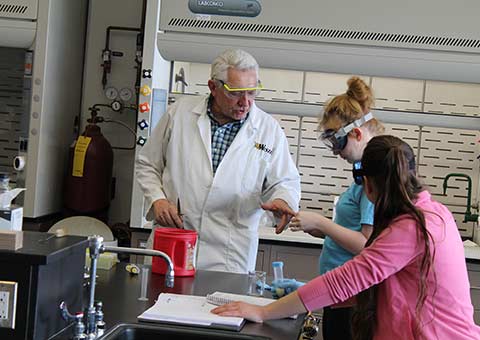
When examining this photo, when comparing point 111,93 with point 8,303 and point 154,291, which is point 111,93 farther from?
point 8,303

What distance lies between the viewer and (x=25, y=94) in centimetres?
349

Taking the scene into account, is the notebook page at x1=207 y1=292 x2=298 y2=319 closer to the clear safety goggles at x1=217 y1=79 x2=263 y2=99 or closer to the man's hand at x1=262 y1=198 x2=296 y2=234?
the man's hand at x1=262 y1=198 x2=296 y2=234

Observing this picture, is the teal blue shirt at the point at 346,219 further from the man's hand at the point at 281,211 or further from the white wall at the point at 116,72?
the white wall at the point at 116,72

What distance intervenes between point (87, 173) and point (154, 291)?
1956mm

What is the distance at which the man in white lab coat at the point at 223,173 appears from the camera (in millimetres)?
2416

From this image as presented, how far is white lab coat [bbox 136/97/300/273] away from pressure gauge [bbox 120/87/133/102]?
1.59 meters

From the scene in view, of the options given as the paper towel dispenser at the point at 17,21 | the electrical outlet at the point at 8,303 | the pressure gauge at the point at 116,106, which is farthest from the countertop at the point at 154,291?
the pressure gauge at the point at 116,106

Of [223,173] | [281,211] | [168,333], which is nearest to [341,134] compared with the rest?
[281,211]

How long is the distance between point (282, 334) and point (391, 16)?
7.14ft

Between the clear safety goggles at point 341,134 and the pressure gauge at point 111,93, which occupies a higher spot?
the pressure gauge at point 111,93

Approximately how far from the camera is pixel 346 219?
2.00 meters

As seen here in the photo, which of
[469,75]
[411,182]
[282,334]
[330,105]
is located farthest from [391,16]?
[282,334]

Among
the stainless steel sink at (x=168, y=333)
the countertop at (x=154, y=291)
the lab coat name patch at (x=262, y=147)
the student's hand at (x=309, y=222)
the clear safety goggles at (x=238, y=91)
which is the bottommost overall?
the stainless steel sink at (x=168, y=333)

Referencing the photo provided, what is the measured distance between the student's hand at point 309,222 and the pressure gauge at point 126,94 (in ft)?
7.51
